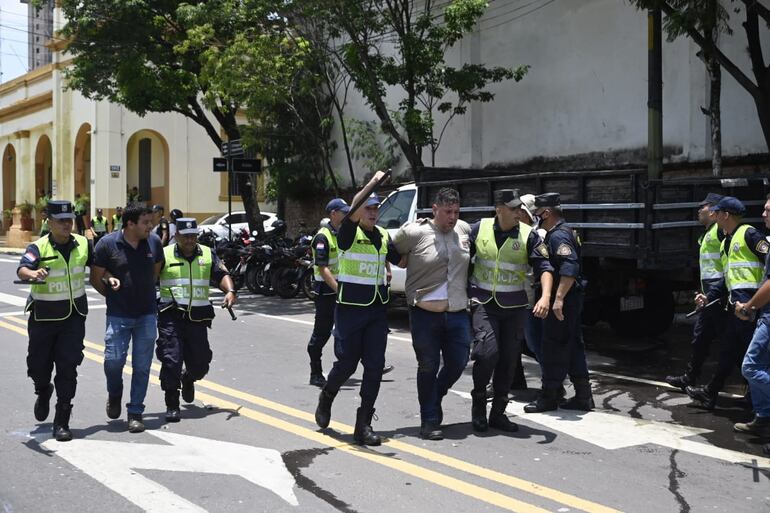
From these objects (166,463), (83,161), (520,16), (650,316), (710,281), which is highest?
(520,16)

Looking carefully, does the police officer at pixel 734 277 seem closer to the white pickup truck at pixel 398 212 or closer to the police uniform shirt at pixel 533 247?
the police uniform shirt at pixel 533 247

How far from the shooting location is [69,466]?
229 inches

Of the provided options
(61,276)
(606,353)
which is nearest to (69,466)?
(61,276)

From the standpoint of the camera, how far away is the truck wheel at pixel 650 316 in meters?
11.1

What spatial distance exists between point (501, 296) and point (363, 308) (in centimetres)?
109

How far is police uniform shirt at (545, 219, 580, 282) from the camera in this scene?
7.14m

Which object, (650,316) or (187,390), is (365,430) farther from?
(650,316)

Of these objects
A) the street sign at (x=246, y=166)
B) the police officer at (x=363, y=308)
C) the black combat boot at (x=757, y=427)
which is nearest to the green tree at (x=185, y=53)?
the street sign at (x=246, y=166)

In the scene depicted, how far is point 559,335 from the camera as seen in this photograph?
7.42m

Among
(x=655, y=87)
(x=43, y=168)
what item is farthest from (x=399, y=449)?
(x=43, y=168)

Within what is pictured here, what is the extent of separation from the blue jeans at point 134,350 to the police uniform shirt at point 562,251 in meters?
3.23

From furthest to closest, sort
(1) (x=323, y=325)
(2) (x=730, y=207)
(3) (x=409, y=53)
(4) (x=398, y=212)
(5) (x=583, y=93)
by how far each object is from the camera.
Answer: (5) (x=583, y=93) < (3) (x=409, y=53) < (4) (x=398, y=212) < (1) (x=323, y=325) < (2) (x=730, y=207)

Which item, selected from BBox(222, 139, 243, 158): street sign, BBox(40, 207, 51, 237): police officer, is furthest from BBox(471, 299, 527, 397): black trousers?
BBox(222, 139, 243, 158): street sign

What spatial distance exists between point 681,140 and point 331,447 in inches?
448
